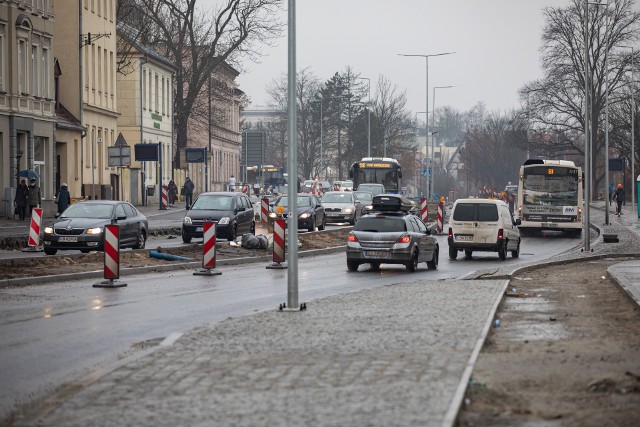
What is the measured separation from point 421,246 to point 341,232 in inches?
766

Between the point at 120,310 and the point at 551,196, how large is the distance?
36542 mm

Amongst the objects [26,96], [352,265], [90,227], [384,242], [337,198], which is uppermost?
[26,96]

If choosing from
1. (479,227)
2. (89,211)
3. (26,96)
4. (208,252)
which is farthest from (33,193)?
Answer: (208,252)

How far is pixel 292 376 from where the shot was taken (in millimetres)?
10609

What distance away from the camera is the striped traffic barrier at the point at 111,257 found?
2408cm

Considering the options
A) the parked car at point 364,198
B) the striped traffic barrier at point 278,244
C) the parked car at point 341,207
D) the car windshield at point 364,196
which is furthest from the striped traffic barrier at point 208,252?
the car windshield at point 364,196

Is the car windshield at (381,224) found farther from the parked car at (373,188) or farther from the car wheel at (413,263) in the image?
the parked car at (373,188)

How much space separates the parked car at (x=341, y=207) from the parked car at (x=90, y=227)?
23428 mm

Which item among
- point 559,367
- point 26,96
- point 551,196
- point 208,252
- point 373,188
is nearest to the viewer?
point 559,367

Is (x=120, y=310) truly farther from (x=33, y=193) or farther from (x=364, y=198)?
(x=364, y=198)

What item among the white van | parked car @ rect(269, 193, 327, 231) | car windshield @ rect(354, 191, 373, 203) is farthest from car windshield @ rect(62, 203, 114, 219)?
car windshield @ rect(354, 191, 373, 203)

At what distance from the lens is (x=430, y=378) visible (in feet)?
34.0

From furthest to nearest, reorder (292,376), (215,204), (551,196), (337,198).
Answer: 1. (337,198)
2. (551,196)
3. (215,204)
4. (292,376)

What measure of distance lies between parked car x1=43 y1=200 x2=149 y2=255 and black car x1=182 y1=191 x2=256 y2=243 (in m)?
4.58
